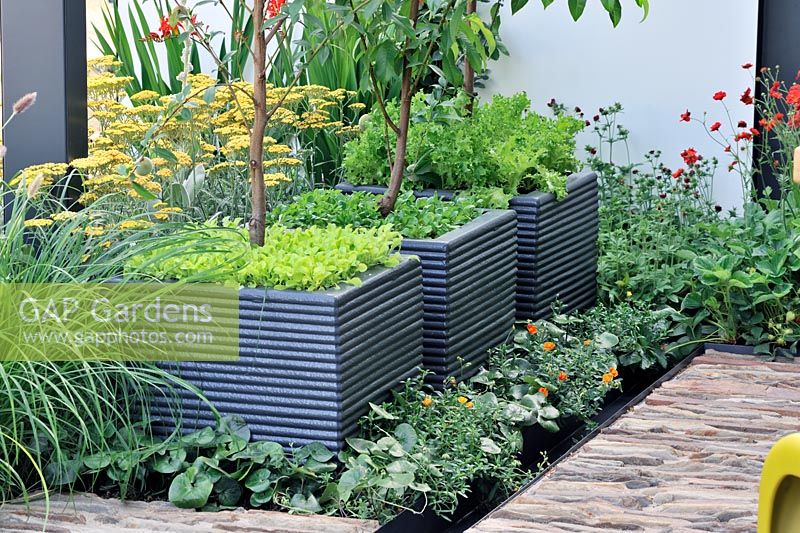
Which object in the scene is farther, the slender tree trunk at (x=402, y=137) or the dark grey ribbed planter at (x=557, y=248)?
the dark grey ribbed planter at (x=557, y=248)

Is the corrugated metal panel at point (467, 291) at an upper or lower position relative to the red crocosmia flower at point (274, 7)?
lower

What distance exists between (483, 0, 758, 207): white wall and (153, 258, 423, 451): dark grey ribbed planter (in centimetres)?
337

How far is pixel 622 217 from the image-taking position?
552 cm

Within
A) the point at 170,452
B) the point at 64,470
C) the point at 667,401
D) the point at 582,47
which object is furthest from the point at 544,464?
the point at 582,47

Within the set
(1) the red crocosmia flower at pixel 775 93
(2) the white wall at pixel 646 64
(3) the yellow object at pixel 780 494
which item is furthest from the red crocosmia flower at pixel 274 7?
(2) the white wall at pixel 646 64

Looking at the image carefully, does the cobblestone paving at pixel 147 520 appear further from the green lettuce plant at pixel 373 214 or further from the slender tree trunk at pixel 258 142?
the green lettuce plant at pixel 373 214

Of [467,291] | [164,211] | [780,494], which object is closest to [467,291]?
[467,291]

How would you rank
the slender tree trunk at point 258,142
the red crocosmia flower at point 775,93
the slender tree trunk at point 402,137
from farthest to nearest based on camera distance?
the red crocosmia flower at point 775,93, the slender tree trunk at point 402,137, the slender tree trunk at point 258,142

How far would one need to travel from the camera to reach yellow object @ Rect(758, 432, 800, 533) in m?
1.50

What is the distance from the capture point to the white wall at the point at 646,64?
6.02 metres

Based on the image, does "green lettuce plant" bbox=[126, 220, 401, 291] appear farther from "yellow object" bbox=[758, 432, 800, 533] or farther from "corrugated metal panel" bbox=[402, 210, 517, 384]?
"yellow object" bbox=[758, 432, 800, 533]
